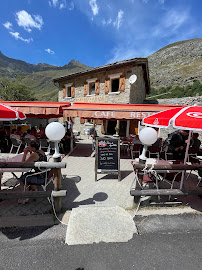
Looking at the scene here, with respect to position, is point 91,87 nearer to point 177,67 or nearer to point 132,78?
point 132,78

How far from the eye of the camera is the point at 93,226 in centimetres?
254

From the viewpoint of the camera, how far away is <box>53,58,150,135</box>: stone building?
10852 millimetres

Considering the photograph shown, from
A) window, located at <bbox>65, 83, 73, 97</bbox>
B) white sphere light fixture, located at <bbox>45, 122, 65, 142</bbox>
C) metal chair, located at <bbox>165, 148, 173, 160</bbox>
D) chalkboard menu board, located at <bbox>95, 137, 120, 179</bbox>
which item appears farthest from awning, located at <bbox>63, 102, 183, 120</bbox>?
window, located at <bbox>65, 83, 73, 97</bbox>

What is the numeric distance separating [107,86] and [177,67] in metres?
91.0

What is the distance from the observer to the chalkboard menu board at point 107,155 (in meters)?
4.36

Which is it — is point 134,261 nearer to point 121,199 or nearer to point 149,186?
point 121,199

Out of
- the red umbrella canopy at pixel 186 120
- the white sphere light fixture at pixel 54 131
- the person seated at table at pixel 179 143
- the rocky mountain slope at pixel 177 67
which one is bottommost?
the person seated at table at pixel 179 143

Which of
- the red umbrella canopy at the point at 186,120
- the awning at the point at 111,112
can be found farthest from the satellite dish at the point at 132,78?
the red umbrella canopy at the point at 186,120

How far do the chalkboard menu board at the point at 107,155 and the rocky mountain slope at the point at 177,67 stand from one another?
7013 cm

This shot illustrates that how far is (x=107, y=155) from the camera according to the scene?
4379mm

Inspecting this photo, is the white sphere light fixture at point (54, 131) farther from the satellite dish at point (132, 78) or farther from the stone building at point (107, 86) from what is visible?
the satellite dish at point (132, 78)

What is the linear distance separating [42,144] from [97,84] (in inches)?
314

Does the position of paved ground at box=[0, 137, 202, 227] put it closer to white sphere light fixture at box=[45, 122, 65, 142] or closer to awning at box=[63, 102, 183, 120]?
white sphere light fixture at box=[45, 122, 65, 142]

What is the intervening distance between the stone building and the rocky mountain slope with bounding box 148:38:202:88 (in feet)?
203
